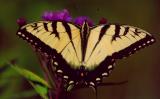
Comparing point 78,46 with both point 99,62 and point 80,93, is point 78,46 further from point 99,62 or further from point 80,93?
point 80,93

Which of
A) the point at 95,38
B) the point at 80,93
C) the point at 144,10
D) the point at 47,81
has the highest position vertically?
the point at 95,38

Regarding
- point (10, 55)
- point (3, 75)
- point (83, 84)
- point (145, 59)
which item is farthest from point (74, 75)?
point (145, 59)

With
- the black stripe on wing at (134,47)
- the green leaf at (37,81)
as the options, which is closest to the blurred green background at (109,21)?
the green leaf at (37,81)

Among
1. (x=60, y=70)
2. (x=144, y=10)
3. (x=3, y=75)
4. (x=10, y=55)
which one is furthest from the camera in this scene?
(x=144, y=10)

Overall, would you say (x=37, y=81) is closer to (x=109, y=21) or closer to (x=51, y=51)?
(x=51, y=51)

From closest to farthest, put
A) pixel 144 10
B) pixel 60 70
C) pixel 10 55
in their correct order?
1. pixel 60 70
2. pixel 10 55
3. pixel 144 10

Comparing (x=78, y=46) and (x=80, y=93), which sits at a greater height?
(x=78, y=46)

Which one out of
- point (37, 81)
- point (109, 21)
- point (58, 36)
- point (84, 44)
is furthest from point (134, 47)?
point (109, 21)
